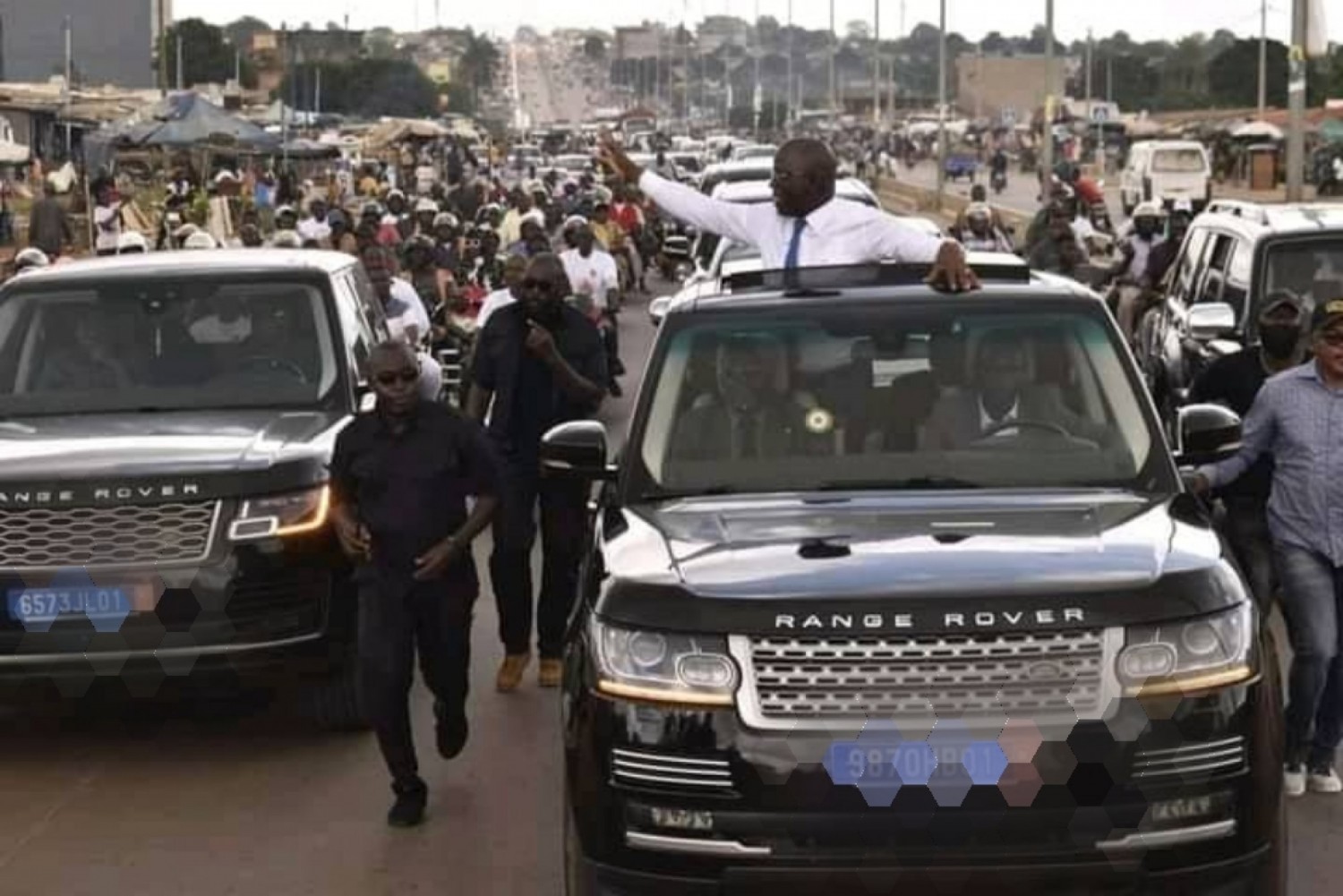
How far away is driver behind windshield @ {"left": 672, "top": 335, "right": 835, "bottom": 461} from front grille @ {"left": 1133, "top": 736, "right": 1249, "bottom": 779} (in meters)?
1.63

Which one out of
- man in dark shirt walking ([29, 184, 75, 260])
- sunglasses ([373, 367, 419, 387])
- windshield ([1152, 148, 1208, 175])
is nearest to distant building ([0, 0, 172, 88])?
windshield ([1152, 148, 1208, 175])

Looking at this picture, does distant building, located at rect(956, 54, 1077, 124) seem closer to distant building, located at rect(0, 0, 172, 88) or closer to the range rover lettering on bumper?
distant building, located at rect(0, 0, 172, 88)

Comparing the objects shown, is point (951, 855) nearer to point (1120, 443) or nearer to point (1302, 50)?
point (1120, 443)

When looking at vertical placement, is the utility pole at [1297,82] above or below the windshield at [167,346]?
above

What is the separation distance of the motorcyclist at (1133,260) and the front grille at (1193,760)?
13810mm

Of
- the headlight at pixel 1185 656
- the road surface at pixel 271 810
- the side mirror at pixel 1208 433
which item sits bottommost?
the road surface at pixel 271 810

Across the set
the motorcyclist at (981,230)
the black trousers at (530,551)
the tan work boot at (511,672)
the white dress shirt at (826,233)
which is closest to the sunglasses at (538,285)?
the black trousers at (530,551)

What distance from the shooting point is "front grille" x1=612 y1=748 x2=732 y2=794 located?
5195mm

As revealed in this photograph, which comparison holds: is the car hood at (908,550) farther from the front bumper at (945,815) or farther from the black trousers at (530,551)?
the black trousers at (530,551)

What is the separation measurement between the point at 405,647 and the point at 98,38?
105 m

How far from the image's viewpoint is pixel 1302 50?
97.2 feet

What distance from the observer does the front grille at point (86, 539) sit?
8164 millimetres

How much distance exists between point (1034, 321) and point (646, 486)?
4.07 ft

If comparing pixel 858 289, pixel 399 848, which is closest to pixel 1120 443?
pixel 858 289
